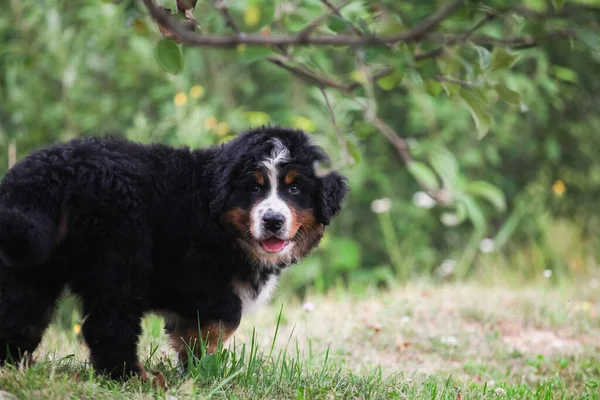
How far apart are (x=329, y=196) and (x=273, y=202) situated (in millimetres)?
412

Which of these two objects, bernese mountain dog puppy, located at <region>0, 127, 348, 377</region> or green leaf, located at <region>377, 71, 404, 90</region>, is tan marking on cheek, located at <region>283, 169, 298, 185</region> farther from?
green leaf, located at <region>377, 71, 404, 90</region>

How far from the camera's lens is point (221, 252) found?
4.00m

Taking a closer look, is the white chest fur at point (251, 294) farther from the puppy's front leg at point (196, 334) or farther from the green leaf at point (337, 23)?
the green leaf at point (337, 23)

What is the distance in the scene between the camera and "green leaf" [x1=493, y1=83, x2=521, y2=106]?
360cm

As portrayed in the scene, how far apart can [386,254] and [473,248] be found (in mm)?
1596

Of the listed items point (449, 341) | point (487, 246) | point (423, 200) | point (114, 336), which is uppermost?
point (114, 336)

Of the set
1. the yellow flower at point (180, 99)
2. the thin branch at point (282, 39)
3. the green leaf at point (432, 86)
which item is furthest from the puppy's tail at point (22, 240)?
the yellow flower at point (180, 99)

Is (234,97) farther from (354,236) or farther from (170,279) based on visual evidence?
(170,279)

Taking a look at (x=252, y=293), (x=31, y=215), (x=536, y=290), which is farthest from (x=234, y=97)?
(x=31, y=215)

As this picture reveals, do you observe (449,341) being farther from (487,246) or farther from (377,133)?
(487,246)

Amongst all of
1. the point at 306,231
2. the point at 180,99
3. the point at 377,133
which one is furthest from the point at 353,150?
the point at 180,99

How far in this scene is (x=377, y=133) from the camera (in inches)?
286

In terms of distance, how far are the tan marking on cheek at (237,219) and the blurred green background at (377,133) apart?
275cm

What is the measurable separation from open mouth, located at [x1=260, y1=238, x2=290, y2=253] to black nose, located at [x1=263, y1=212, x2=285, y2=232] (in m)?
0.07
